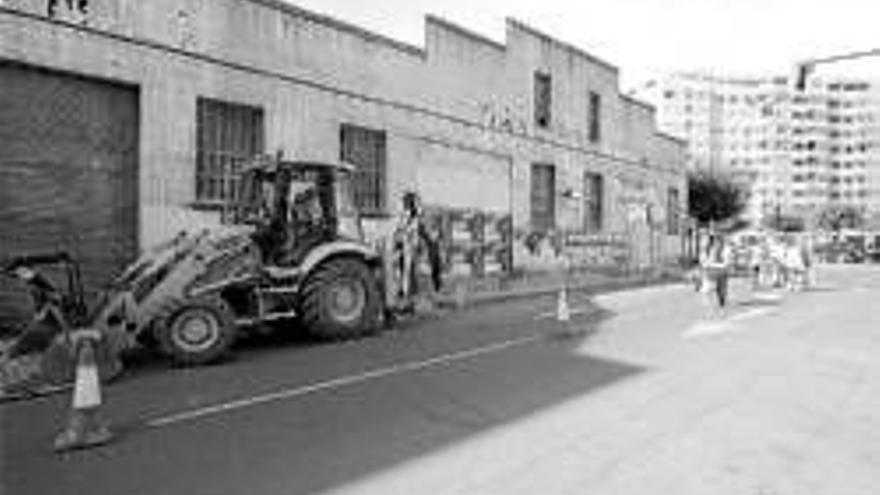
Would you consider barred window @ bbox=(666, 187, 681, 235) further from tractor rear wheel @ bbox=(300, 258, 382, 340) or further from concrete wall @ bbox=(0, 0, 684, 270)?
tractor rear wheel @ bbox=(300, 258, 382, 340)

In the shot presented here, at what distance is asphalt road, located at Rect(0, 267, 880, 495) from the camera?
5.87 meters

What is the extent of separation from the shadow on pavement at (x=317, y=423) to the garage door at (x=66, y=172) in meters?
4.63

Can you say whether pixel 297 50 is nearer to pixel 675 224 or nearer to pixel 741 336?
pixel 741 336

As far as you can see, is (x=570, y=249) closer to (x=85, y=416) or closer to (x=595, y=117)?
(x=595, y=117)

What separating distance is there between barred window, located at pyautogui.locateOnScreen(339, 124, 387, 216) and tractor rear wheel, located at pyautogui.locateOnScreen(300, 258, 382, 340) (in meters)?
7.01

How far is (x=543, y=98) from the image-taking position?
29734mm

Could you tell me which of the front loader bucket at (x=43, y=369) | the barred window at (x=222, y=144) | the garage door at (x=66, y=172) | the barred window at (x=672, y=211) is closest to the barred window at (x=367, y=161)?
the barred window at (x=222, y=144)

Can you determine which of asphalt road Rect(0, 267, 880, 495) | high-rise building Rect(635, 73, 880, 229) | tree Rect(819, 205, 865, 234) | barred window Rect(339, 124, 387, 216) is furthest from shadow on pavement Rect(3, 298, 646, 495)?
high-rise building Rect(635, 73, 880, 229)

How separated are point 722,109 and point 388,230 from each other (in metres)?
136

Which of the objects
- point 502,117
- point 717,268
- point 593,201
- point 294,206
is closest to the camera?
point 294,206

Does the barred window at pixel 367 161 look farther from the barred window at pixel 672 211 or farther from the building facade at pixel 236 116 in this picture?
the barred window at pixel 672 211

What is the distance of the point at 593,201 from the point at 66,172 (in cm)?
2198

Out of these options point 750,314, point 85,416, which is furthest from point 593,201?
point 85,416

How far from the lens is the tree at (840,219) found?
323 feet
